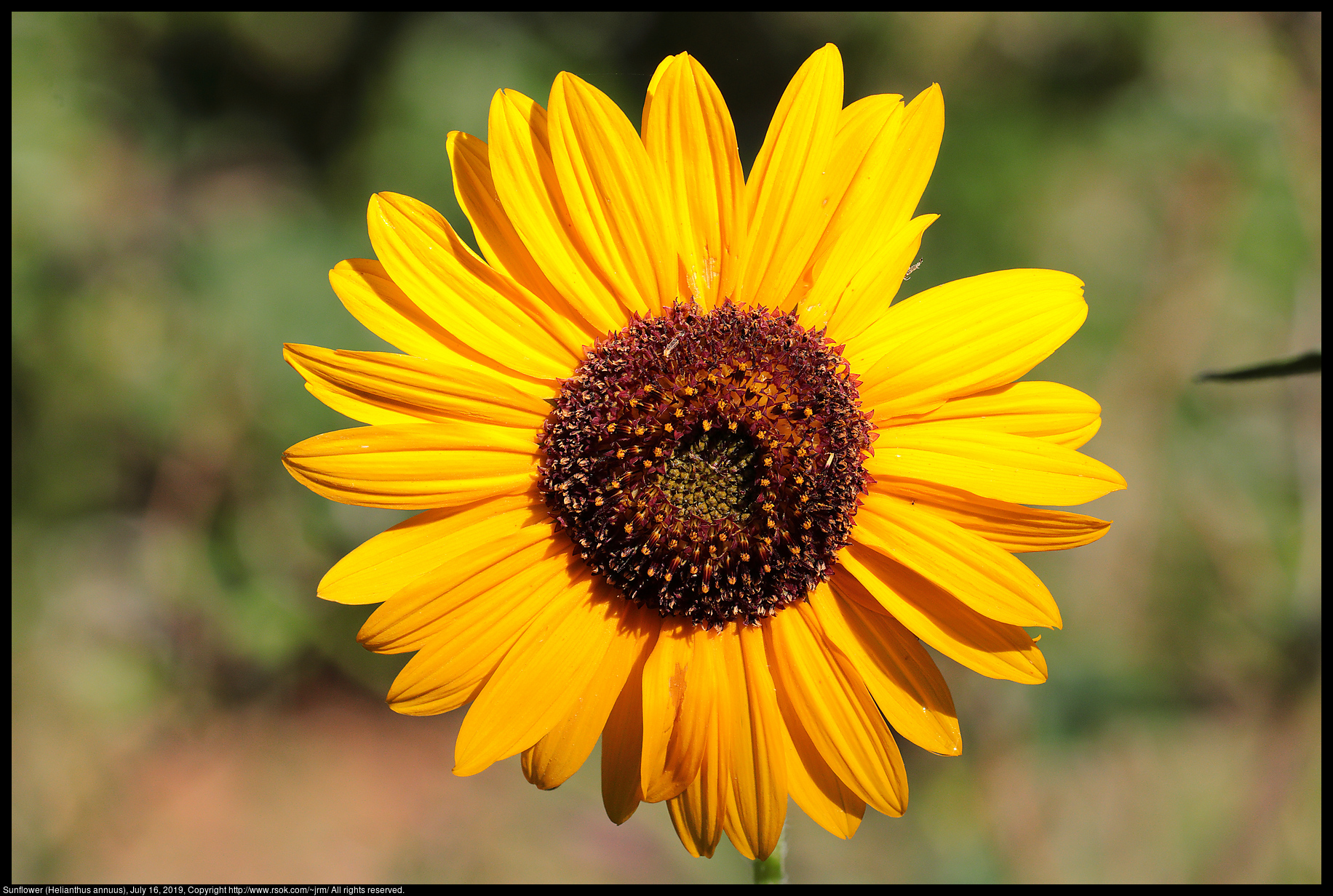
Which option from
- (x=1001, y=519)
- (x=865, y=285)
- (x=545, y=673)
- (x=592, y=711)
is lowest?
(x=592, y=711)

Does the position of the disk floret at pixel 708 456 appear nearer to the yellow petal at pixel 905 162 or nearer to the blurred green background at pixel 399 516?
the yellow petal at pixel 905 162

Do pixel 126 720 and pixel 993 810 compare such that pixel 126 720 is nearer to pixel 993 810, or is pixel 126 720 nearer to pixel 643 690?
pixel 643 690

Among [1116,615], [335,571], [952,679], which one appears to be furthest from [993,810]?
[335,571]

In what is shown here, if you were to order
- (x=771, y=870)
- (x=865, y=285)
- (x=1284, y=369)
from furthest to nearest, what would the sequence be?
(x=771, y=870)
(x=865, y=285)
(x=1284, y=369)

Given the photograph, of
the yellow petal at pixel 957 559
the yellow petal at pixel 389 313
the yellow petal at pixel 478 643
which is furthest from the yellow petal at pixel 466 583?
the yellow petal at pixel 957 559

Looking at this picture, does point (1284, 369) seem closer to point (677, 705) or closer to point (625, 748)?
point (677, 705)

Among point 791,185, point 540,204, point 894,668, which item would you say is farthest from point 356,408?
point 894,668

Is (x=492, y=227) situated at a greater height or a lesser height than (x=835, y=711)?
greater
